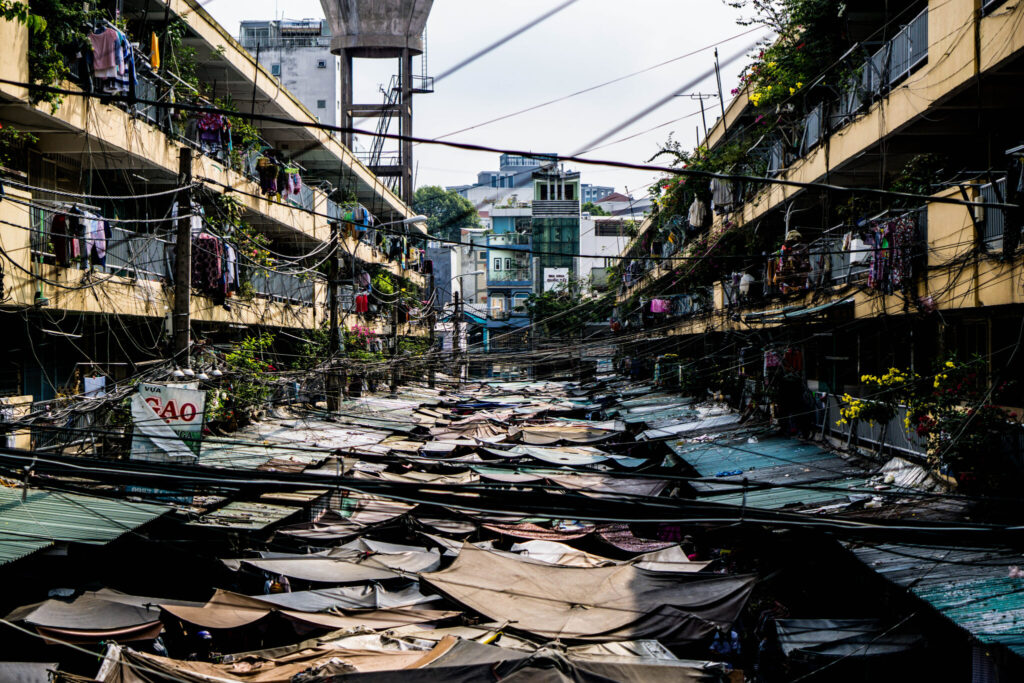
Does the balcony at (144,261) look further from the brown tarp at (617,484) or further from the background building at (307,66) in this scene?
the background building at (307,66)

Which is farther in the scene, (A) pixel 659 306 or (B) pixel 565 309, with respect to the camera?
(B) pixel 565 309

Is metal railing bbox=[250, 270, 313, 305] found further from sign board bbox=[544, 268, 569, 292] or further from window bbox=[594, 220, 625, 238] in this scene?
window bbox=[594, 220, 625, 238]

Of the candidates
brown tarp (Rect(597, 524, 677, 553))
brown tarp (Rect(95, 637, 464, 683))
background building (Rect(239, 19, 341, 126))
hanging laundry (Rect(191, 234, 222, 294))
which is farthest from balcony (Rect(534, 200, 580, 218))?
brown tarp (Rect(95, 637, 464, 683))

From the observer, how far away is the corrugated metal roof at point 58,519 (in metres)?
9.55

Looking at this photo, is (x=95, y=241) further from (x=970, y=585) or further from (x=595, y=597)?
(x=970, y=585)

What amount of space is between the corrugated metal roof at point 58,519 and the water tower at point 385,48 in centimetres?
2262

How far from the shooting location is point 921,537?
5.84m

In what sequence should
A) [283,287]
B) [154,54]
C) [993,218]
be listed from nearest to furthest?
1. [993,218]
2. [154,54]
3. [283,287]

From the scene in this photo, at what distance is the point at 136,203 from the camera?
19.6 meters

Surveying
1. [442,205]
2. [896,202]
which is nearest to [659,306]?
[896,202]

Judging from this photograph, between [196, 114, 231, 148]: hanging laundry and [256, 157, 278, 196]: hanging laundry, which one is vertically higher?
[196, 114, 231, 148]: hanging laundry

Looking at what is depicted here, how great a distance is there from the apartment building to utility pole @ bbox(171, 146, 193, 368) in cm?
7

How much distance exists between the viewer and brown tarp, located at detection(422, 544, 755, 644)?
32.7 feet

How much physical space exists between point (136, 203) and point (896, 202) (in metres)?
16.8
